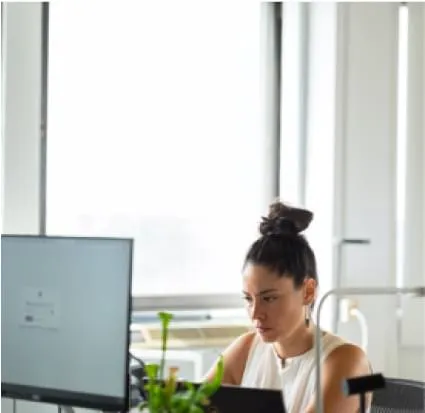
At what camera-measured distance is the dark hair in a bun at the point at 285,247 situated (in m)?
1.96

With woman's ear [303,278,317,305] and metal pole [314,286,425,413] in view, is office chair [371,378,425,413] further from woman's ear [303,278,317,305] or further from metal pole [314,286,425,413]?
metal pole [314,286,425,413]

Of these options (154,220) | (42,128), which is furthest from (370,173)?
(42,128)

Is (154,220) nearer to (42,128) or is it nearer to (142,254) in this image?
(142,254)

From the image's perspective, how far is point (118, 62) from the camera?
2.73 m

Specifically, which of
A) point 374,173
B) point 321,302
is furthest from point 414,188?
point 321,302

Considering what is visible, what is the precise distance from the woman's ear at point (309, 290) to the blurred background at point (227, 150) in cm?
78

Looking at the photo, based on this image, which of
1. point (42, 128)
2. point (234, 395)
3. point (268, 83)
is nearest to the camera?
point (234, 395)

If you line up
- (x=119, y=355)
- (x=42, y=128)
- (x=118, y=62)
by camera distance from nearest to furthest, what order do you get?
(x=119, y=355), (x=42, y=128), (x=118, y=62)

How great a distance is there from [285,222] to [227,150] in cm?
92

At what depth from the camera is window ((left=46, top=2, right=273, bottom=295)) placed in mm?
2660

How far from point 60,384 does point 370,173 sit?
1.51 m

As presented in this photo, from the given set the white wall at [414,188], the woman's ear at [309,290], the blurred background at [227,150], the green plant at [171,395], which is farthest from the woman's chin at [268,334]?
the white wall at [414,188]

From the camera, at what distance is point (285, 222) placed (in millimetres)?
2043

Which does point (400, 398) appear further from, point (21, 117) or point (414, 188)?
point (21, 117)
